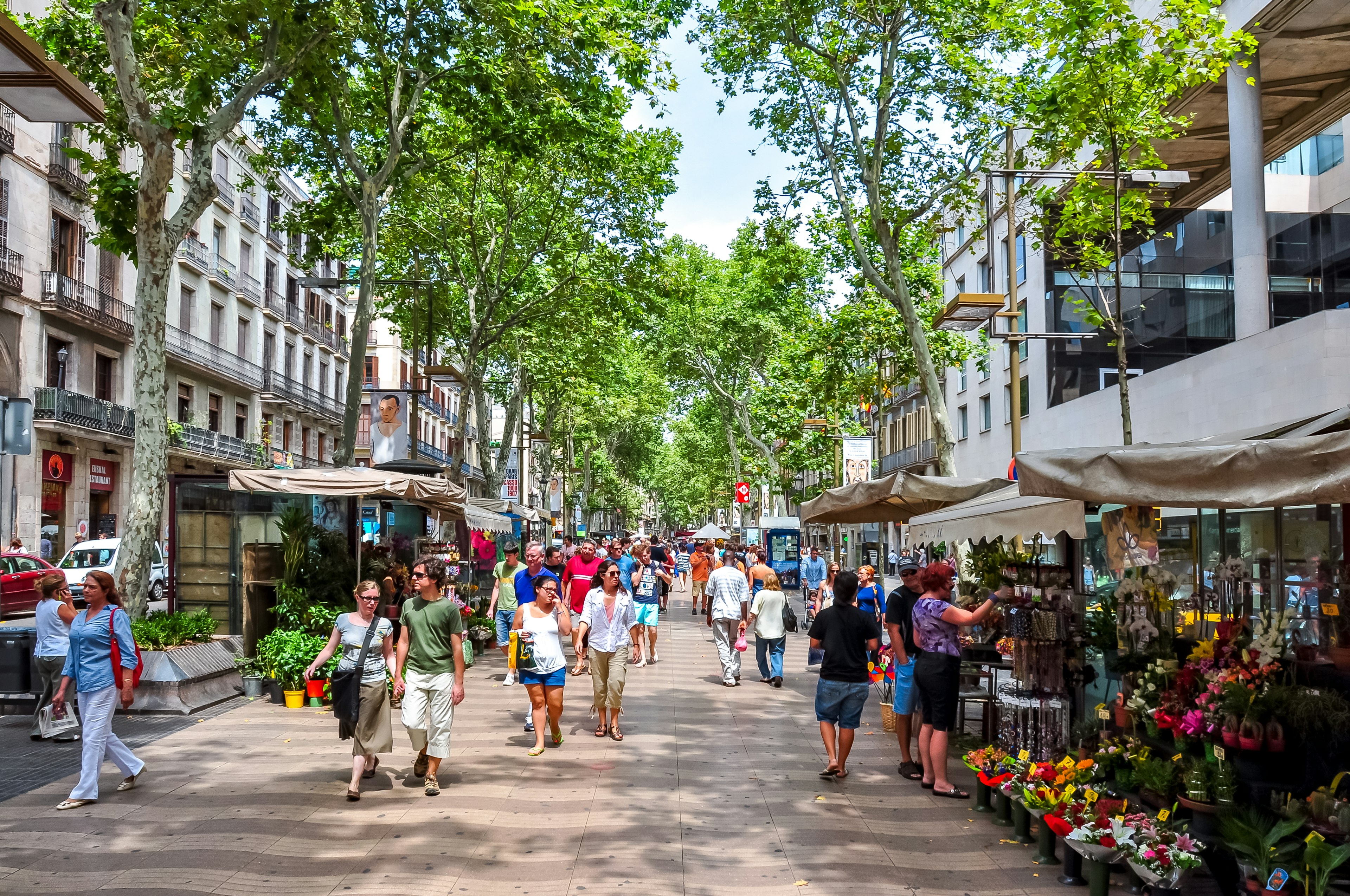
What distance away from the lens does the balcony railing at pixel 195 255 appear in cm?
3578

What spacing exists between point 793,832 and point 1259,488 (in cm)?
376

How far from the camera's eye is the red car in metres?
21.7

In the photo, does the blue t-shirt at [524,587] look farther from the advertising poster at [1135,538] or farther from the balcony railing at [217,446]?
the balcony railing at [217,446]

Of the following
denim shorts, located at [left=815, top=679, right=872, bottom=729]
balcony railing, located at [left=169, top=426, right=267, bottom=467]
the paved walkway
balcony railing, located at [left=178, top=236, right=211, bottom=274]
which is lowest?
the paved walkway

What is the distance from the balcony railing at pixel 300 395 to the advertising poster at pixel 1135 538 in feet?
128

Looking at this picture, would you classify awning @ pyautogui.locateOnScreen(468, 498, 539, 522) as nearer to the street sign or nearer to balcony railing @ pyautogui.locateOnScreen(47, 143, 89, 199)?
the street sign

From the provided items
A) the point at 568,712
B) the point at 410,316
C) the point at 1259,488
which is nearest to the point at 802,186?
the point at 568,712

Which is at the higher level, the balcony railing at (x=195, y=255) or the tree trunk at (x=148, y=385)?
the balcony railing at (x=195, y=255)

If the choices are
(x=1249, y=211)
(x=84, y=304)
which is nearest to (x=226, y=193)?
(x=84, y=304)

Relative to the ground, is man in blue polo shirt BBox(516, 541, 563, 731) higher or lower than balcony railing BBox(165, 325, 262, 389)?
lower

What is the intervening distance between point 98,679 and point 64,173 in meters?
26.0

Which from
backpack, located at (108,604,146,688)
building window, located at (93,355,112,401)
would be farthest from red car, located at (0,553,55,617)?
backpack, located at (108,604,146,688)

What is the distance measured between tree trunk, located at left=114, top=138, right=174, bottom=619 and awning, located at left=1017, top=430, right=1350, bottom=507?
976cm

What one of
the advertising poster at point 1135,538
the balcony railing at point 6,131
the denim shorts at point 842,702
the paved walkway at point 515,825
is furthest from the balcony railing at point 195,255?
the advertising poster at point 1135,538
